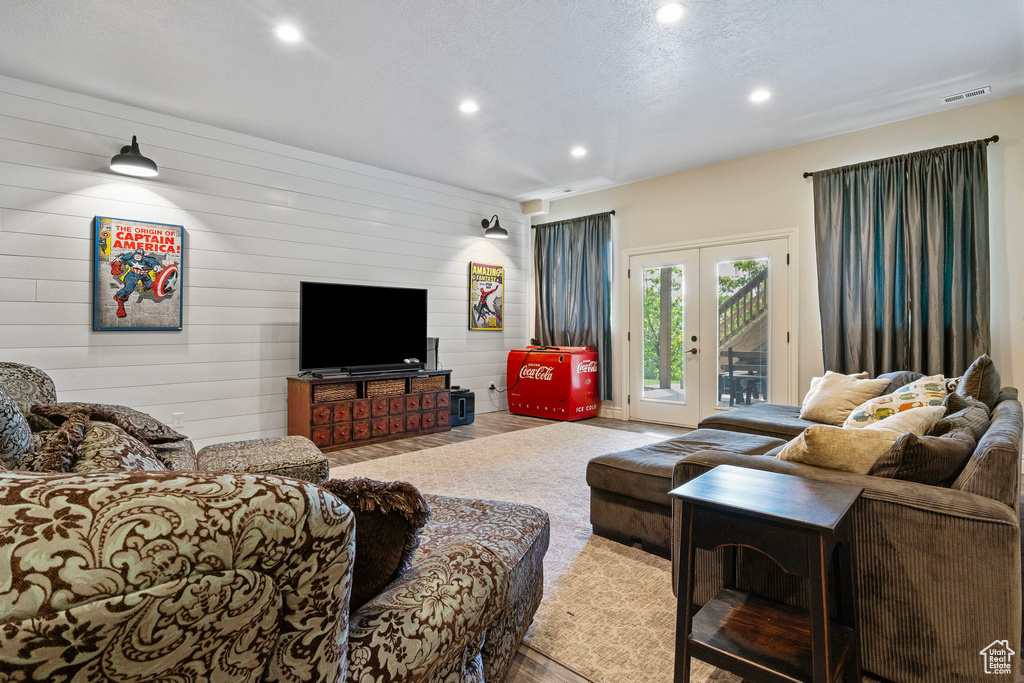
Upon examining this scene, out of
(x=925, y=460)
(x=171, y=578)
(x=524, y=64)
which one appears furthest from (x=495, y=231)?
(x=171, y=578)

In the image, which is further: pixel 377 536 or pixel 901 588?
pixel 901 588

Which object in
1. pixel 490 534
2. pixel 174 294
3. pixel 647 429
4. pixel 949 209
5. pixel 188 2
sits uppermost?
pixel 188 2

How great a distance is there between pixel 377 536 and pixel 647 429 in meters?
4.70

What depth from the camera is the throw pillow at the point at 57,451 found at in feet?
3.90

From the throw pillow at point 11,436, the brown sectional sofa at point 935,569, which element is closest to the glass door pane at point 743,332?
the brown sectional sofa at point 935,569

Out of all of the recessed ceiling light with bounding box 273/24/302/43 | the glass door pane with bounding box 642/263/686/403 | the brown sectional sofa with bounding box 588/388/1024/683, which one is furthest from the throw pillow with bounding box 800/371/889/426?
the recessed ceiling light with bounding box 273/24/302/43

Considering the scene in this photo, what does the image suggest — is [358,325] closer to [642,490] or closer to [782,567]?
[642,490]

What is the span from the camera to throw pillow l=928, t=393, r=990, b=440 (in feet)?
5.57

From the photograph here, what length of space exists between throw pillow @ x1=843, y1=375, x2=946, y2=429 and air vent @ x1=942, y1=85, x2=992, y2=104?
2216 mm

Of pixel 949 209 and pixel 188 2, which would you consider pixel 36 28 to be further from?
pixel 949 209

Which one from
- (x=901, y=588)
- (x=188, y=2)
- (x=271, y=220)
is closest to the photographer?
(x=901, y=588)

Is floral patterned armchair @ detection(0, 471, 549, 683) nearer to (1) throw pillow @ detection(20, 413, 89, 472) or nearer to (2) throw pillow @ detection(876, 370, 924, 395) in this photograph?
(1) throw pillow @ detection(20, 413, 89, 472)

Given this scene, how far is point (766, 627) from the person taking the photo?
4.60ft

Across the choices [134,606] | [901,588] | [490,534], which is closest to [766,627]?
[901,588]
